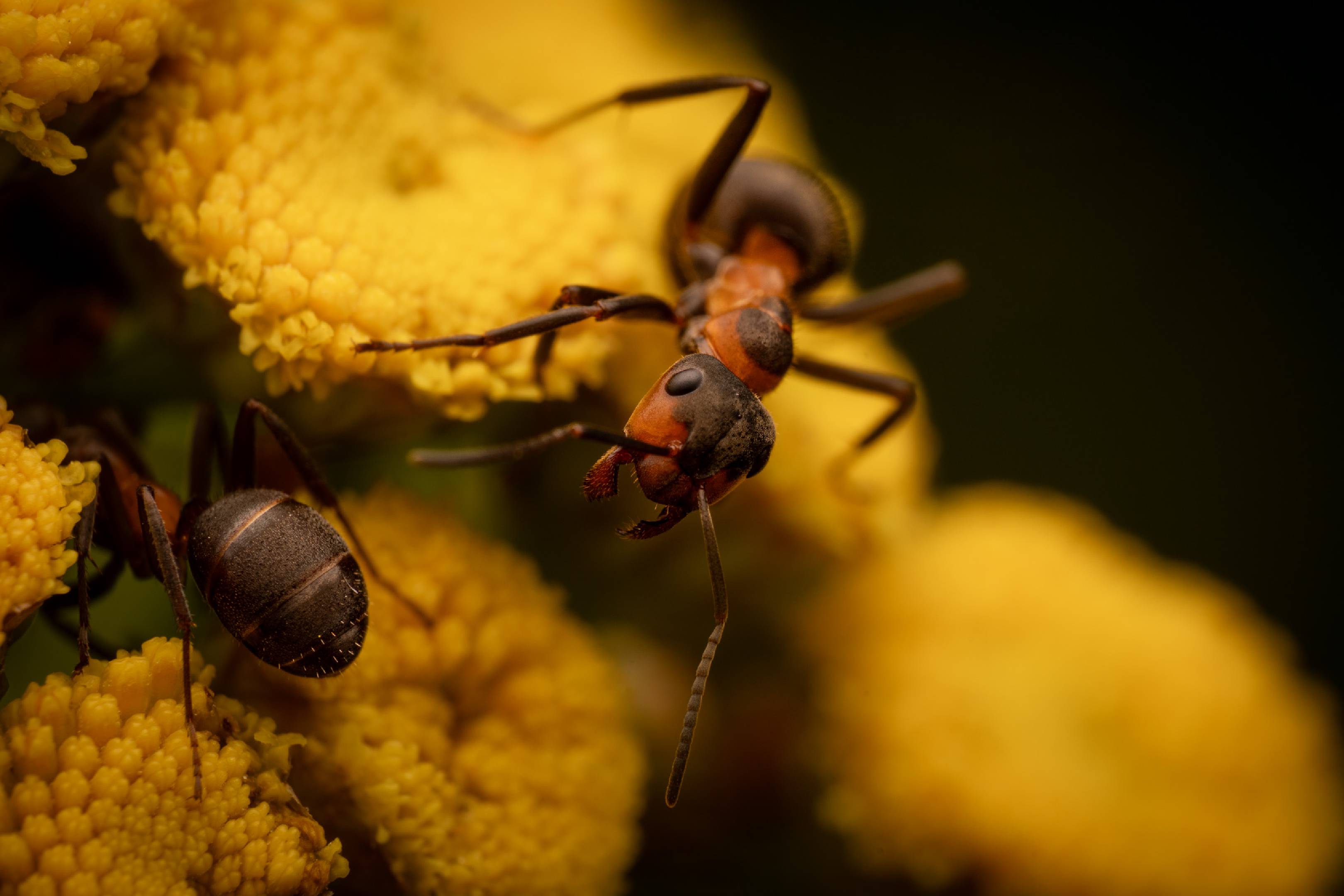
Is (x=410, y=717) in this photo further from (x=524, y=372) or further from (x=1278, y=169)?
(x=1278, y=169)

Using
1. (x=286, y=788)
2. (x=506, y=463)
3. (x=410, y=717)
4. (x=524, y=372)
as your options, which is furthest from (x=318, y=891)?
(x=506, y=463)

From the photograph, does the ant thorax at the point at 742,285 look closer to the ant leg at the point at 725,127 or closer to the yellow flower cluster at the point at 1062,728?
the ant leg at the point at 725,127

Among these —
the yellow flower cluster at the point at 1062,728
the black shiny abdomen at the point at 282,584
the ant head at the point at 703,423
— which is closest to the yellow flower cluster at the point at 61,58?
the black shiny abdomen at the point at 282,584

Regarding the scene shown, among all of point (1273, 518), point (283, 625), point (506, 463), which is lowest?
point (1273, 518)

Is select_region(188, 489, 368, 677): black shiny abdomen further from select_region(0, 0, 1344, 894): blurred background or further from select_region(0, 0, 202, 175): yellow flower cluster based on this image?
select_region(0, 0, 1344, 894): blurred background

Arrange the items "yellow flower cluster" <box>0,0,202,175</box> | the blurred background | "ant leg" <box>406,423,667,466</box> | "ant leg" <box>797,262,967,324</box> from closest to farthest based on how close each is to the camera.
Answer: "yellow flower cluster" <box>0,0,202,175</box> < "ant leg" <box>406,423,667,466</box> < "ant leg" <box>797,262,967,324</box> < the blurred background

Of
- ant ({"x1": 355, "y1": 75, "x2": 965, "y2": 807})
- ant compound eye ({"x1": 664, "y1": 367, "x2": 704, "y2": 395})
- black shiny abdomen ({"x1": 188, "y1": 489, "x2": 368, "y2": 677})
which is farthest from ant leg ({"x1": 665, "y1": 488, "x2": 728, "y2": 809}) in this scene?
black shiny abdomen ({"x1": 188, "y1": 489, "x2": 368, "y2": 677})
